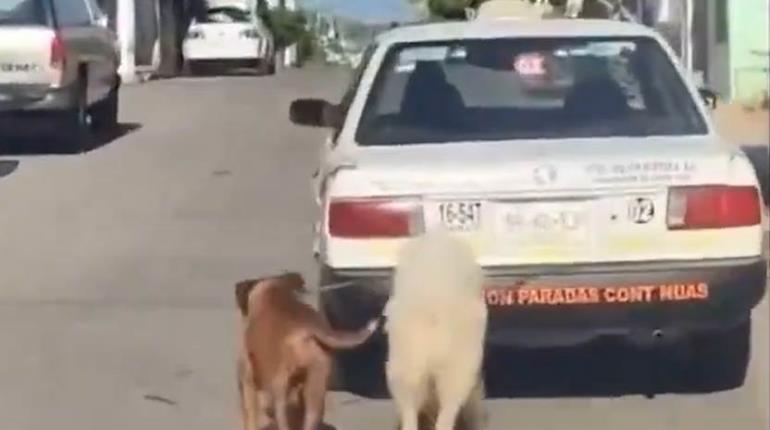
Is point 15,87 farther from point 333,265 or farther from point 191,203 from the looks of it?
point 333,265

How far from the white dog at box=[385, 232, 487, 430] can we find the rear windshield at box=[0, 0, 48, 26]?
43.2 ft

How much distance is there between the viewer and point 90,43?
67.8 feet

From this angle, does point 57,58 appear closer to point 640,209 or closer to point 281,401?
point 640,209

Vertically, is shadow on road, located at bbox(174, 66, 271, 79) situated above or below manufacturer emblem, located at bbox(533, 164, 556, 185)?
below

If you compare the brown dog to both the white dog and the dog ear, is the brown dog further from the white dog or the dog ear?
the white dog

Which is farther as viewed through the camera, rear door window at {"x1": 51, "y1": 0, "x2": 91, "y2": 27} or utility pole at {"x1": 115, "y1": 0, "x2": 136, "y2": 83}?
utility pole at {"x1": 115, "y1": 0, "x2": 136, "y2": 83}

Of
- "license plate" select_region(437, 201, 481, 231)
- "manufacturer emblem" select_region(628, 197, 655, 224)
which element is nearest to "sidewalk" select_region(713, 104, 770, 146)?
"manufacturer emblem" select_region(628, 197, 655, 224)

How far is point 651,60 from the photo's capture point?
880 centimetres

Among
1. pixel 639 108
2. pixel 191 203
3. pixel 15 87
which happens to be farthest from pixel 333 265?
pixel 15 87

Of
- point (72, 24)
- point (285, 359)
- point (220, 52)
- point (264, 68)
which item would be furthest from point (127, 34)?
point (285, 359)

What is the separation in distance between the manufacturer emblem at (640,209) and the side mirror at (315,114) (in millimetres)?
2065

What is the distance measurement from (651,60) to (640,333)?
1.61 metres

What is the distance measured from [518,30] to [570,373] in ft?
5.10

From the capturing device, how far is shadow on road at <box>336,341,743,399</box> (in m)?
8.43
